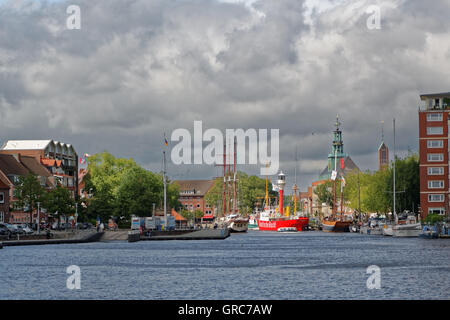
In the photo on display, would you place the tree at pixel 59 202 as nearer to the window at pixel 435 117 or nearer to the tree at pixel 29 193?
the tree at pixel 29 193

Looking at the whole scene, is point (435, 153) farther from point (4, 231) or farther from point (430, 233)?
point (4, 231)

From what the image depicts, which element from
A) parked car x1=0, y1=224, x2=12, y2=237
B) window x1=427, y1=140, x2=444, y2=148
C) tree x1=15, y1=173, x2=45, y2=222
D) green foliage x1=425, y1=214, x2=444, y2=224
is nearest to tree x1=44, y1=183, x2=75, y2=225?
tree x1=15, y1=173, x2=45, y2=222

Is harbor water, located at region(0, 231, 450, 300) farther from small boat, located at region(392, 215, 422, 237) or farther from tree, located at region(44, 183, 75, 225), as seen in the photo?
small boat, located at region(392, 215, 422, 237)

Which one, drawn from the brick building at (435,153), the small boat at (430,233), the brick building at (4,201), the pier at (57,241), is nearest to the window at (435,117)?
the brick building at (435,153)

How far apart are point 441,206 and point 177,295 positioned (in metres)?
124

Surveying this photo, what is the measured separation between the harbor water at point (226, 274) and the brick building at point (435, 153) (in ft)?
206

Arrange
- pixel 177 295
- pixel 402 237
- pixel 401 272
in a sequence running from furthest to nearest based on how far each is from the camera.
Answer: pixel 402 237 → pixel 401 272 → pixel 177 295

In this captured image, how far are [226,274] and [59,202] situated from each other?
88020 mm

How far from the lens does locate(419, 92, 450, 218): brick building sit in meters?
173

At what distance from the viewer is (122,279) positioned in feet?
238
